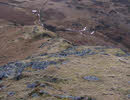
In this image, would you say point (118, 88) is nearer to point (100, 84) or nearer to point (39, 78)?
point (100, 84)

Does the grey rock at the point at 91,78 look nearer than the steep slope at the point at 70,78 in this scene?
No

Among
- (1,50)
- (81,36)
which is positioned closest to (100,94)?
(1,50)

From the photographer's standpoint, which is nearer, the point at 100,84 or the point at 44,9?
the point at 100,84

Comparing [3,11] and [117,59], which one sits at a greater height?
[3,11]

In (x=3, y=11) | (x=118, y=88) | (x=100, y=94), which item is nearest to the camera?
(x=100, y=94)

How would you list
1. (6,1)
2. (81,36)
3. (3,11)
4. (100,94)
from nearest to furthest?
(100,94) → (81,36) → (3,11) → (6,1)

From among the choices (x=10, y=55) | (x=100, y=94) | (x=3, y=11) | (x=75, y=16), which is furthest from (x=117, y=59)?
(x=3, y=11)

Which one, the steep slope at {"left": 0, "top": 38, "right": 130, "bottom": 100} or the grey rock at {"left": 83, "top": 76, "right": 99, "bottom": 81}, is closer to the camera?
the steep slope at {"left": 0, "top": 38, "right": 130, "bottom": 100}

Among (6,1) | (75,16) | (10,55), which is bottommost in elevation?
(10,55)

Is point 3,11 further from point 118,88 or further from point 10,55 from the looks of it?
point 118,88
